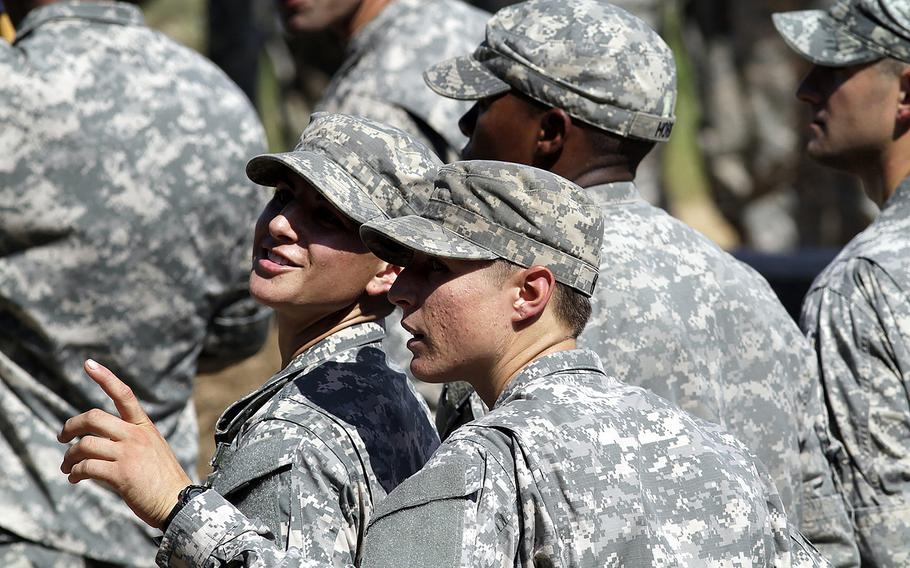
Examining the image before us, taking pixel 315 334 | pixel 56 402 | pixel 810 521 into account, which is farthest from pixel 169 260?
pixel 810 521

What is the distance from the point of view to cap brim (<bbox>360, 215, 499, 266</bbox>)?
2459 mm

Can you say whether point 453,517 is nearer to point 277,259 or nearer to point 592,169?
point 277,259

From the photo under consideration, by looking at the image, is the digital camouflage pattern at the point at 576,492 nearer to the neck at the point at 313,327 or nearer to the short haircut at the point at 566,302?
the short haircut at the point at 566,302

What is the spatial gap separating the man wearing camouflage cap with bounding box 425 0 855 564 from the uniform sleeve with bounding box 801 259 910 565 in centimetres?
12

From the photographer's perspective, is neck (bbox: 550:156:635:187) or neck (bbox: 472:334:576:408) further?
neck (bbox: 550:156:635:187)

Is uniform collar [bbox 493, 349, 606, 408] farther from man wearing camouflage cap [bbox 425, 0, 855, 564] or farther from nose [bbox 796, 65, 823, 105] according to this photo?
nose [bbox 796, 65, 823, 105]

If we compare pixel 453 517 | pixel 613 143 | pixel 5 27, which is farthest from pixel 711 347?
pixel 5 27

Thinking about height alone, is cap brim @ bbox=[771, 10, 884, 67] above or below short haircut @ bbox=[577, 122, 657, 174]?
below

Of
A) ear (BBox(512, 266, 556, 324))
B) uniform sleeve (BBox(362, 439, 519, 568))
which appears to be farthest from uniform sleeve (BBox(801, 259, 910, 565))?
uniform sleeve (BBox(362, 439, 519, 568))

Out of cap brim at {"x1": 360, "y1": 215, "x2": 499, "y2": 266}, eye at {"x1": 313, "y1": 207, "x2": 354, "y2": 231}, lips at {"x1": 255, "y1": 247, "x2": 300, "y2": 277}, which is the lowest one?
lips at {"x1": 255, "y1": 247, "x2": 300, "y2": 277}

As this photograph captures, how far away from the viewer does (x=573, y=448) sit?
2.28 metres

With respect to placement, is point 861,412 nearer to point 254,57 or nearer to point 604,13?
point 604,13

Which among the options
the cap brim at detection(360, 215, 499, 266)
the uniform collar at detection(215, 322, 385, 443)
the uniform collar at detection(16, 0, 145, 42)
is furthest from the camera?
the uniform collar at detection(16, 0, 145, 42)

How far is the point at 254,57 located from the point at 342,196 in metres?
6.64
